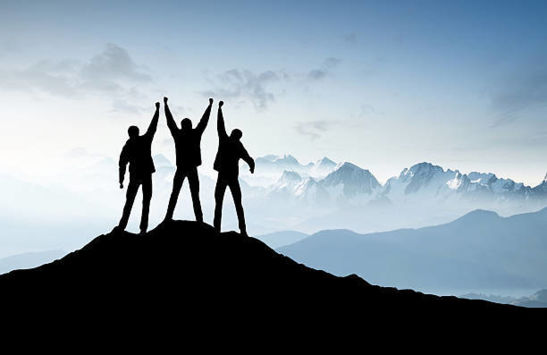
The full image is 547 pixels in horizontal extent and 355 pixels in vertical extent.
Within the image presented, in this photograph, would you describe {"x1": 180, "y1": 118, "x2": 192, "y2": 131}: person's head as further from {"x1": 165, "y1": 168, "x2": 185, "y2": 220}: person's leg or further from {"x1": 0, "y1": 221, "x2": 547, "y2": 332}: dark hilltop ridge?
{"x1": 0, "y1": 221, "x2": 547, "y2": 332}: dark hilltop ridge

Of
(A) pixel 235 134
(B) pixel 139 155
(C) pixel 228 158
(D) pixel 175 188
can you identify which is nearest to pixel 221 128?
(A) pixel 235 134

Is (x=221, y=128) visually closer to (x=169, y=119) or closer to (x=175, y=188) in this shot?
(x=169, y=119)

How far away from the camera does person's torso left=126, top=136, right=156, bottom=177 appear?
15258mm

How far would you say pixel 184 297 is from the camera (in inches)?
481

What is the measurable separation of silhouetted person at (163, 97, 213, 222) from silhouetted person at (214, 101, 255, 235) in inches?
29.2

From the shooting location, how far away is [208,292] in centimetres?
1255

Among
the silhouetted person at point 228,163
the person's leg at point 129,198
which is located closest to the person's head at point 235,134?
the silhouetted person at point 228,163

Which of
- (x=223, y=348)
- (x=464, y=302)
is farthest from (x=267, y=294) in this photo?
(x=464, y=302)

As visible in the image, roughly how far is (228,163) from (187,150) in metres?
1.59

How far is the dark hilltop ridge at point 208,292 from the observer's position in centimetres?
1185

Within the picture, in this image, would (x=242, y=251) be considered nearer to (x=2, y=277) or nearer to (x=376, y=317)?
(x=376, y=317)

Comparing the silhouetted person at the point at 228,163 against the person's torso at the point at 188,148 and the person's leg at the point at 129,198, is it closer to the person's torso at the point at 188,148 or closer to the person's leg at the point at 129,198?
the person's torso at the point at 188,148

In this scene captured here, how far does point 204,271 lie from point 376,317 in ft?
18.3

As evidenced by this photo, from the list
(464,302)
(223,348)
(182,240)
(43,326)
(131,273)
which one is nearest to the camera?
(223,348)
